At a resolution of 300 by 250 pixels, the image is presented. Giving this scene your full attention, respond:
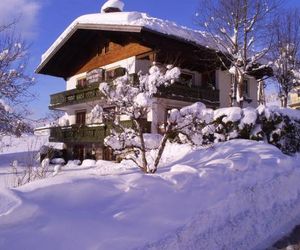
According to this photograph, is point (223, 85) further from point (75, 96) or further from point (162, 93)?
point (75, 96)

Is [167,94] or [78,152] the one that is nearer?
[167,94]

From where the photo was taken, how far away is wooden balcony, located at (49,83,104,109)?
20422 mm

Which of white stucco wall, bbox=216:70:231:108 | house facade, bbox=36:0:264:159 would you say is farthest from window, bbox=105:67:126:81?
white stucco wall, bbox=216:70:231:108

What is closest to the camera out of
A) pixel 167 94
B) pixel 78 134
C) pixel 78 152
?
pixel 167 94

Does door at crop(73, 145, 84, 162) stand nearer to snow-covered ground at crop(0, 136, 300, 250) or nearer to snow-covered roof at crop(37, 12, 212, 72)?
snow-covered roof at crop(37, 12, 212, 72)

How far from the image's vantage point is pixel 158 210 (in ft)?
19.2

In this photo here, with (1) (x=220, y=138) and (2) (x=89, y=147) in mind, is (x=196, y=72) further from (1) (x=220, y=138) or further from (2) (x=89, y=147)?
(1) (x=220, y=138)

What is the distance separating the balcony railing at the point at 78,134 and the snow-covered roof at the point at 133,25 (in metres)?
5.24

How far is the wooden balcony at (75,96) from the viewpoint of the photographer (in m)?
20.4

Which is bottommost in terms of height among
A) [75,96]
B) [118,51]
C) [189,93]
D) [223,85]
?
[189,93]

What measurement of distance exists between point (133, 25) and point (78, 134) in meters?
7.69

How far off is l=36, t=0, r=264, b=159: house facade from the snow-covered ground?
8.11 m

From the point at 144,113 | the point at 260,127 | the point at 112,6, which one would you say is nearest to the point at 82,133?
the point at 112,6

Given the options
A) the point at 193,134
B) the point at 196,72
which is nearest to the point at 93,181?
the point at 193,134
